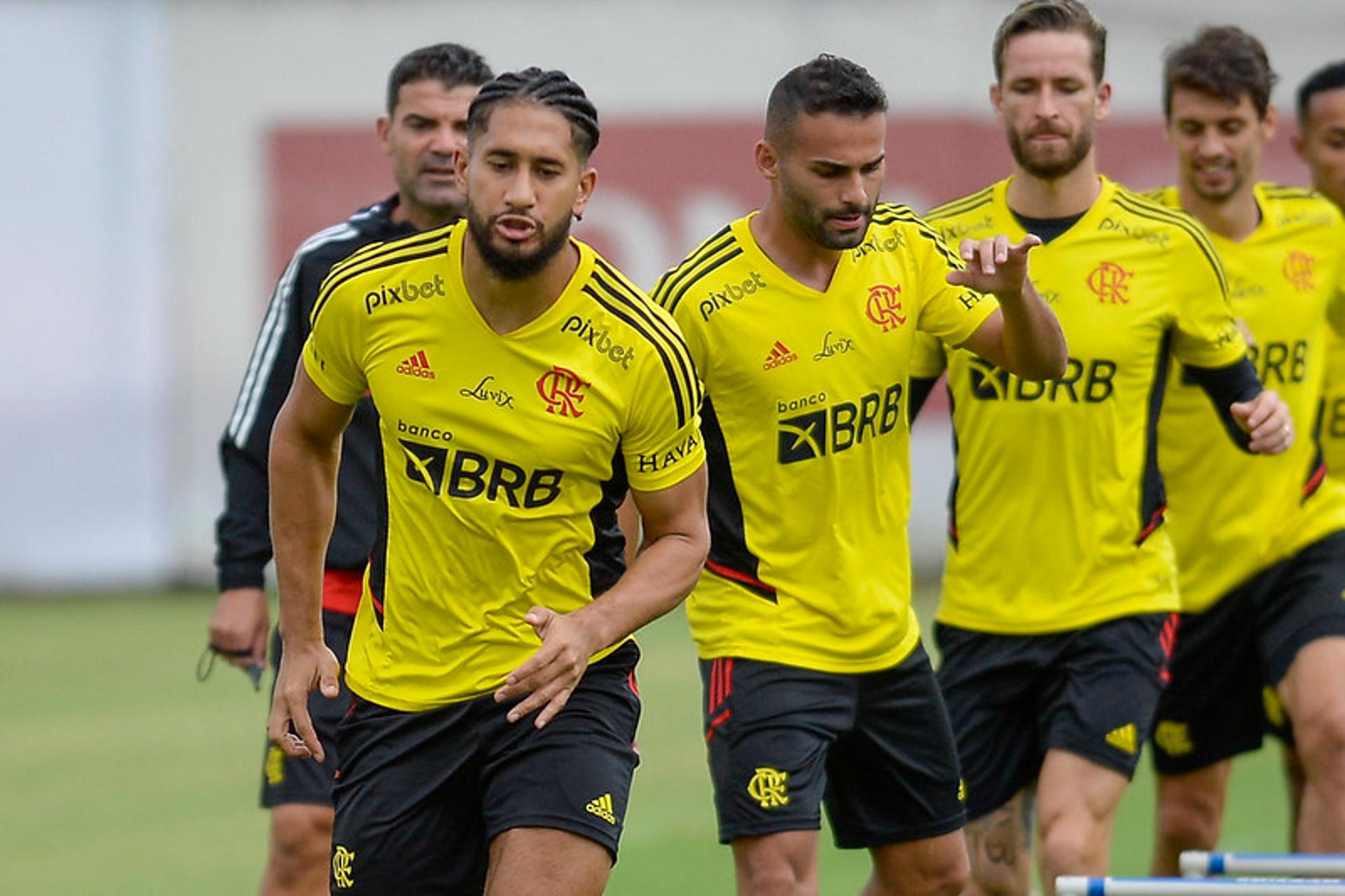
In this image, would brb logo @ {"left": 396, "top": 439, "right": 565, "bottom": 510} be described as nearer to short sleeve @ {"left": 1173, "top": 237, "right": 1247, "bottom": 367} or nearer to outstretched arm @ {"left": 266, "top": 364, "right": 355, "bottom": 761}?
outstretched arm @ {"left": 266, "top": 364, "right": 355, "bottom": 761}

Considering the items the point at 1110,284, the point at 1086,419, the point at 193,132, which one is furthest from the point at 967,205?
the point at 193,132

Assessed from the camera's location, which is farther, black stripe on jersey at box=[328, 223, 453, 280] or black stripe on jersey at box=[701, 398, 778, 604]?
black stripe on jersey at box=[701, 398, 778, 604]

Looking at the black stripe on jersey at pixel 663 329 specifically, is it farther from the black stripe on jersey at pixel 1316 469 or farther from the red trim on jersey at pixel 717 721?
the black stripe on jersey at pixel 1316 469

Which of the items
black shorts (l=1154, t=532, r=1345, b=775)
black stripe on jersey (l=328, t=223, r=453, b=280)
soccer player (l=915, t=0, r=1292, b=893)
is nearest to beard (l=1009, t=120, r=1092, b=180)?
soccer player (l=915, t=0, r=1292, b=893)

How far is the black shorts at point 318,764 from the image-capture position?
23.0 feet

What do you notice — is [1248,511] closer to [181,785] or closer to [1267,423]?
[1267,423]

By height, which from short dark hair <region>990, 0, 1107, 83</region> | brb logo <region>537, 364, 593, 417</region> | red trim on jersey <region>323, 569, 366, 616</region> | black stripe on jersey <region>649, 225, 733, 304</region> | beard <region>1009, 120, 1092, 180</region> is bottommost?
red trim on jersey <region>323, 569, 366, 616</region>

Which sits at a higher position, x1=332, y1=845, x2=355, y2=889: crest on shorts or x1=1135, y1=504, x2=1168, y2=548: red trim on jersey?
x1=1135, y1=504, x2=1168, y2=548: red trim on jersey

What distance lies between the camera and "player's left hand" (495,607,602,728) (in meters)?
5.29

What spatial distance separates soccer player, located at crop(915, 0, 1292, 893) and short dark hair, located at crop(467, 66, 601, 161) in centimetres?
186

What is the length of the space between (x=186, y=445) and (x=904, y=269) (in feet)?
40.3

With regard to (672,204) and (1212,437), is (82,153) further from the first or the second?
(1212,437)

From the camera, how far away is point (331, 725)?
7047mm

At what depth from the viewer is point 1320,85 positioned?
8.92 m
